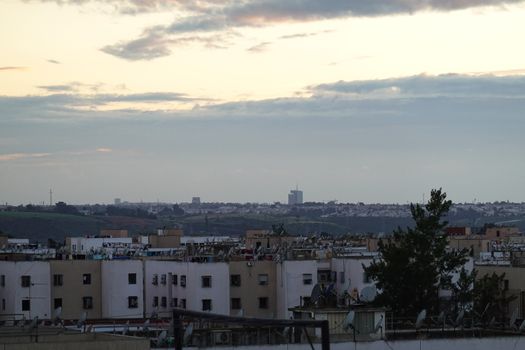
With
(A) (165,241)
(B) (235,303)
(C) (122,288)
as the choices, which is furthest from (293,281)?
(A) (165,241)

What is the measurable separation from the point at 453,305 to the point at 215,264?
13838mm

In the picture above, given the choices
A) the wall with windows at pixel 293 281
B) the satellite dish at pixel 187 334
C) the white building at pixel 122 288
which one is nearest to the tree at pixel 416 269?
the wall with windows at pixel 293 281

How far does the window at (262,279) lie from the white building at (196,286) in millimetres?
1678

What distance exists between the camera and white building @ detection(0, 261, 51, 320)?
73562 mm

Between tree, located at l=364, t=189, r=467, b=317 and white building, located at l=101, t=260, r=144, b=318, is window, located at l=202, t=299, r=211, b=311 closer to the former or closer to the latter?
white building, located at l=101, t=260, r=144, b=318

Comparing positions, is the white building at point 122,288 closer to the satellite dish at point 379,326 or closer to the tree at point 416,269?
the tree at point 416,269

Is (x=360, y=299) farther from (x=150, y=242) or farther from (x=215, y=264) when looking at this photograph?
(x=150, y=242)

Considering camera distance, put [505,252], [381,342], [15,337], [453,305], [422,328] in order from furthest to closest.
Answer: [505,252] → [453,305] → [422,328] → [381,342] → [15,337]

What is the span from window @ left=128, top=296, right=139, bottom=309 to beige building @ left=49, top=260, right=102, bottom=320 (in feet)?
5.21

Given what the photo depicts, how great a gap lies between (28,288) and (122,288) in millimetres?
5470

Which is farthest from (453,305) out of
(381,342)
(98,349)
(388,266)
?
(98,349)

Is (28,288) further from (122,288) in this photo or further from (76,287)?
(122,288)

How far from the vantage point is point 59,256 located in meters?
82.5

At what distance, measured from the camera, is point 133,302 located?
7738cm
